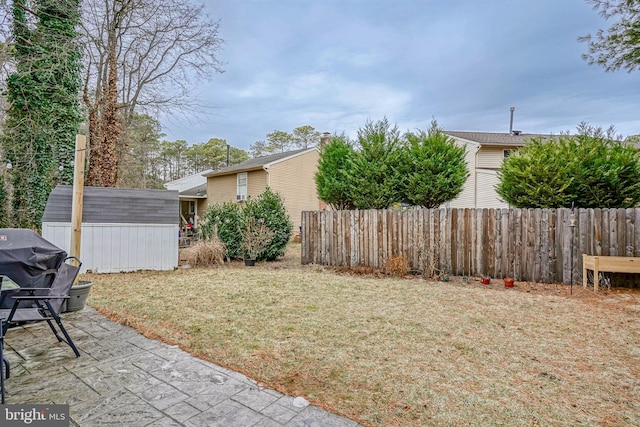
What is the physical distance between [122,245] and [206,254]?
2.09m

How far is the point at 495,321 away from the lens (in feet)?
14.2

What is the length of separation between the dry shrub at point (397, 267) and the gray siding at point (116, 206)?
5468 millimetres

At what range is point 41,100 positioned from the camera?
948 centimetres

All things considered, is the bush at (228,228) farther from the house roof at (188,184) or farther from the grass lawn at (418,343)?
the house roof at (188,184)

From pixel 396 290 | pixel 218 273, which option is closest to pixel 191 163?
pixel 218 273

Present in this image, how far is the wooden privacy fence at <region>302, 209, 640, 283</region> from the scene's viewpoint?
20.9ft

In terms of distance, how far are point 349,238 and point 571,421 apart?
6961 millimetres

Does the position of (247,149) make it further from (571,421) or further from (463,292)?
(571,421)

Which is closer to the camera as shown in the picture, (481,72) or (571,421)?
(571,421)

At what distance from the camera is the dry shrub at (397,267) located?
770 cm

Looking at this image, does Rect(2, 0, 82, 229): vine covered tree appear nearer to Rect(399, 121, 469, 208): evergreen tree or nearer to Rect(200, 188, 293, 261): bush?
Rect(200, 188, 293, 261): bush

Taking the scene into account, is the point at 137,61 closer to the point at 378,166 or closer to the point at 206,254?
the point at 206,254

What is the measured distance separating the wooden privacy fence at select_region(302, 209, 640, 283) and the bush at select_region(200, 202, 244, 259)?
2646 mm

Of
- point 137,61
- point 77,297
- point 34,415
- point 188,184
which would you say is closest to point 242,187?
point 188,184
